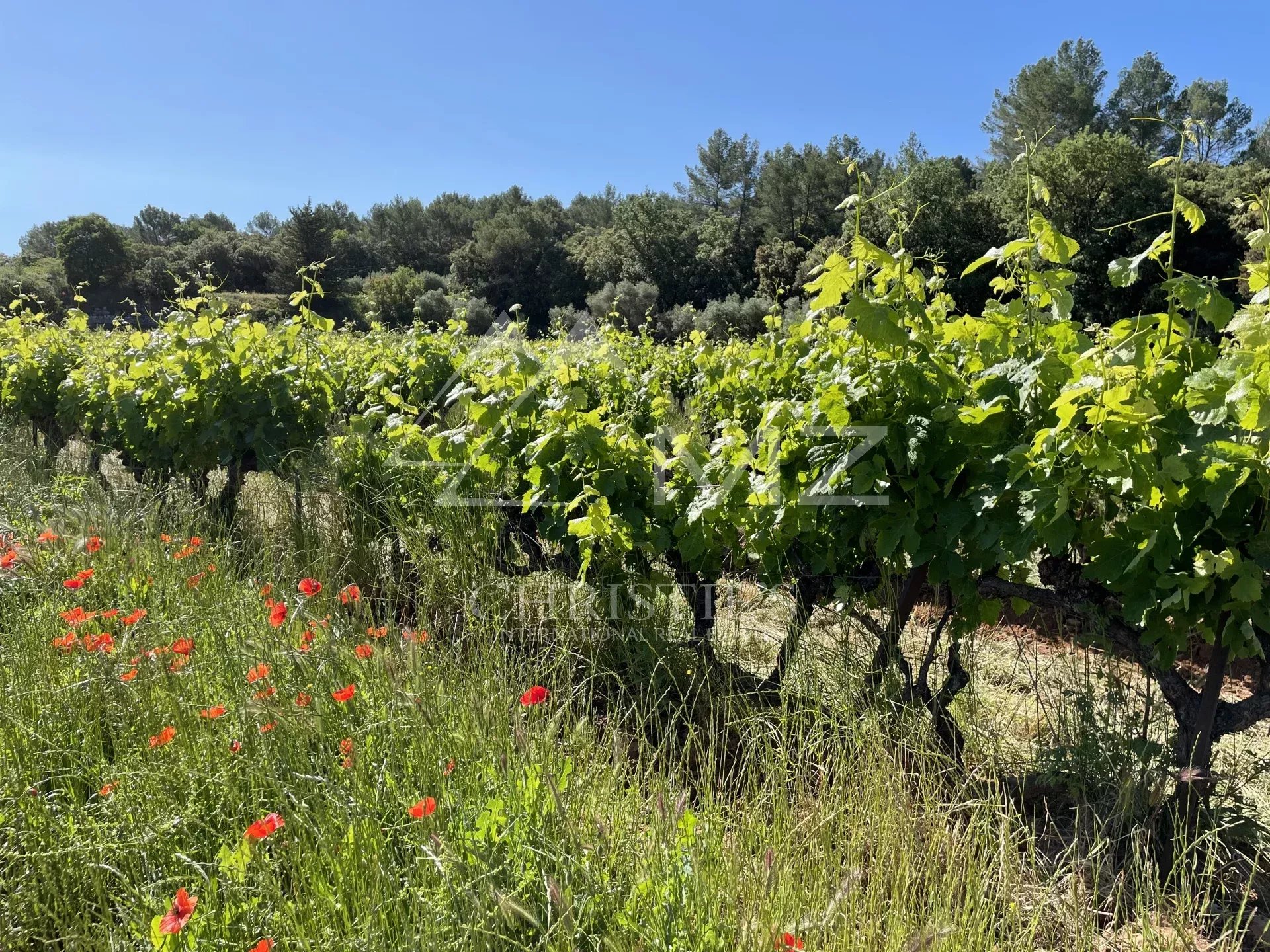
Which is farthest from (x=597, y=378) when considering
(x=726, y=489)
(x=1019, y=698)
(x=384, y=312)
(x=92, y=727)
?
(x=384, y=312)

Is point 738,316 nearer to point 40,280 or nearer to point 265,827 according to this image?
point 265,827

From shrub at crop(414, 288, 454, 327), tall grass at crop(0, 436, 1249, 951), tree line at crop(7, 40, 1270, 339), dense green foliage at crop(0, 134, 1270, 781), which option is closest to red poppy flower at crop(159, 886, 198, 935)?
tall grass at crop(0, 436, 1249, 951)

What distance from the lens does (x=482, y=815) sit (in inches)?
59.5

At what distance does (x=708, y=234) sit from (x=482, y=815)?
37090mm

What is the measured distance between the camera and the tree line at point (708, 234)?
2180cm

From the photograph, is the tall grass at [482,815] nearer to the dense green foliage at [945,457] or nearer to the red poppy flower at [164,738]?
the red poppy flower at [164,738]

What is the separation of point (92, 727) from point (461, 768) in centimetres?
108

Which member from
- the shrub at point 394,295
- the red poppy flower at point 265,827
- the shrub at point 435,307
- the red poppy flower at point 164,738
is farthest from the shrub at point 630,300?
the red poppy flower at point 265,827

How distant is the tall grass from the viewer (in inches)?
56.6

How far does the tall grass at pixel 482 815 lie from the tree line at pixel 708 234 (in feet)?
63.2

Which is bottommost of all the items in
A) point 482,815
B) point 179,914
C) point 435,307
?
point 179,914

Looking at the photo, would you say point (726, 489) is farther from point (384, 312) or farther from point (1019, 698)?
point (384, 312)

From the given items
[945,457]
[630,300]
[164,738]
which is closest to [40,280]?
[630,300]

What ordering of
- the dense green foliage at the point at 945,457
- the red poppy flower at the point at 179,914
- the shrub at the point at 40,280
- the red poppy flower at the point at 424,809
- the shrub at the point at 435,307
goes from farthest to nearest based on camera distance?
the shrub at the point at 40,280
the shrub at the point at 435,307
the dense green foliage at the point at 945,457
the red poppy flower at the point at 424,809
the red poppy flower at the point at 179,914
